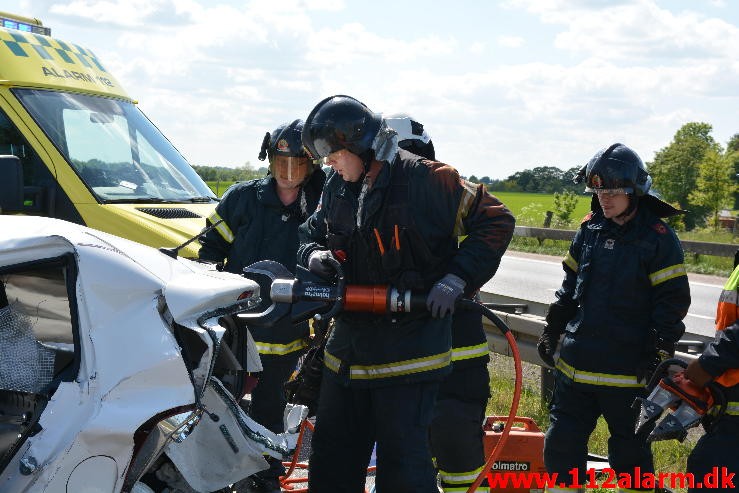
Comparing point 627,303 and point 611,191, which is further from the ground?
point 611,191

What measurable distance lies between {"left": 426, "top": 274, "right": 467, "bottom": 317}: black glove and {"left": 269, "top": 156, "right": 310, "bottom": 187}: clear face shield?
5.94 ft

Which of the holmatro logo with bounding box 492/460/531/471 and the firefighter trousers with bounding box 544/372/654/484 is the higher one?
the firefighter trousers with bounding box 544/372/654/484

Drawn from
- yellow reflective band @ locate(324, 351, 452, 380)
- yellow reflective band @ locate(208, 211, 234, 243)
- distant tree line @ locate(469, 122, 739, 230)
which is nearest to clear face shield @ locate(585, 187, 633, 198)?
yellow reflective band @ locate(324, 351, 452, 380)

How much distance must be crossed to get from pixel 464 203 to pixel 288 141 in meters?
1.64

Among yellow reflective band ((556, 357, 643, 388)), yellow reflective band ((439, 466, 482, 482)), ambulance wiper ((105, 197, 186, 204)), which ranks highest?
ambulance wiper ((105, 197, 186, 204))

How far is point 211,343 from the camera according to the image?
3.15 meters

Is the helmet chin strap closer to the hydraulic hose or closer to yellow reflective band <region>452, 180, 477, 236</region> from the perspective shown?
the hydraulic hose

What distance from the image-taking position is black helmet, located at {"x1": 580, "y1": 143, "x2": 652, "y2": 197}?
4.76 m

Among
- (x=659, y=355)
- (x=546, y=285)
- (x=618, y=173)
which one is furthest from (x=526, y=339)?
(x=546, y=285)

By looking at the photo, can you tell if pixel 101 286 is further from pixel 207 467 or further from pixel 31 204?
pixel 31 204

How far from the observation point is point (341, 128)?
149 inches

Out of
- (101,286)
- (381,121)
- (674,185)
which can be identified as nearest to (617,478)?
(381,121)

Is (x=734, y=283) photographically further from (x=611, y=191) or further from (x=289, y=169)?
(x=289, y=169)

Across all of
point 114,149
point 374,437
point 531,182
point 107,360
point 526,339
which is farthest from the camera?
point 531,182
